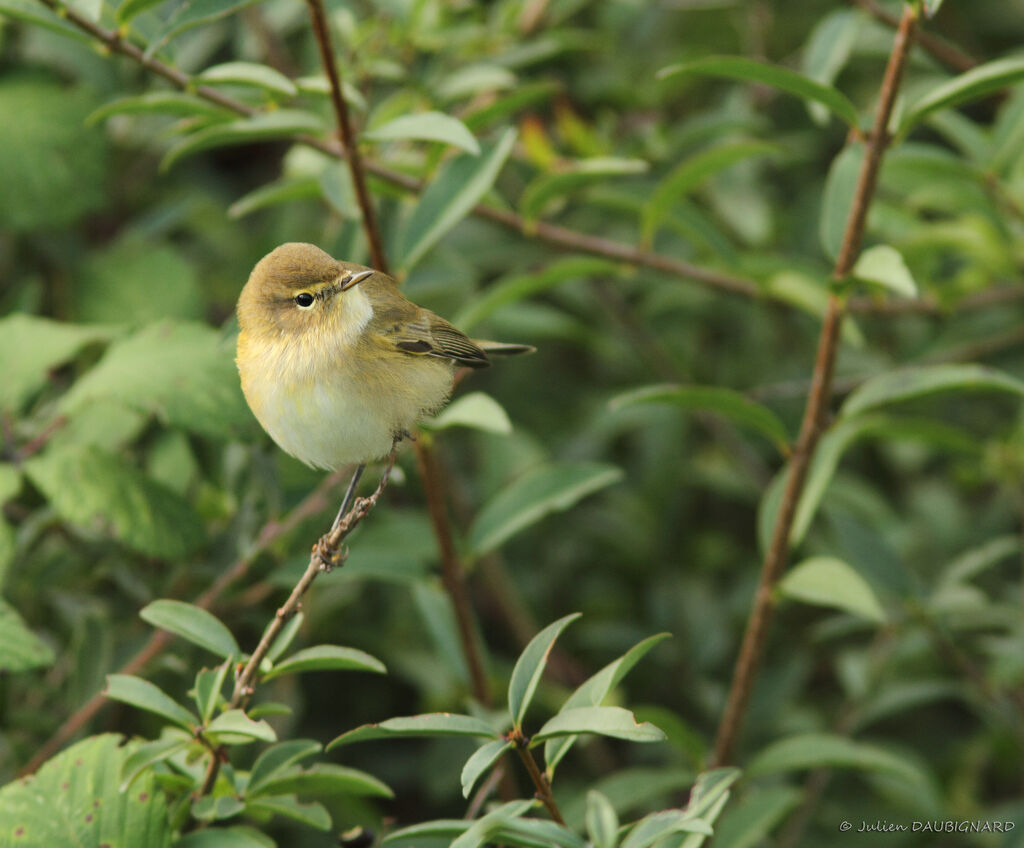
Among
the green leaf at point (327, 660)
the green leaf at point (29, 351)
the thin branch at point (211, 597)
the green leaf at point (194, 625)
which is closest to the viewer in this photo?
the green leaf at point (327, 660)

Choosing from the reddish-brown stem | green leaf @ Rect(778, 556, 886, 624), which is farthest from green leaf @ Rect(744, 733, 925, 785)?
the reddish-brown stem

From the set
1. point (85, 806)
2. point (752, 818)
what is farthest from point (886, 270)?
point (85, 806)

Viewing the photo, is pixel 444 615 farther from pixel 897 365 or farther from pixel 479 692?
pixel 897 365

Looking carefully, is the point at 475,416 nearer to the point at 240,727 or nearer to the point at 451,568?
the point at 451,568

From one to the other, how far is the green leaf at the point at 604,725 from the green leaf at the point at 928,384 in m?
1.14

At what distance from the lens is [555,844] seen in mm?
1539

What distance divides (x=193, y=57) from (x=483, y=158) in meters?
2.26

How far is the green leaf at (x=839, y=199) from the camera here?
7.84 ft

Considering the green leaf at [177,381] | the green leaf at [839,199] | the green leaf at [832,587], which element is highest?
the green leaf at [839,199]

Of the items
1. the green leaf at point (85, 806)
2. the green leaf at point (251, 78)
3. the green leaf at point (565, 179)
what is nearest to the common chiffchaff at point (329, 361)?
the green leaf at point (251, 78)

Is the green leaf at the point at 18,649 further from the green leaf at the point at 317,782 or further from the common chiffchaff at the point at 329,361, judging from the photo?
the common chiffchaff at the point at 329,361

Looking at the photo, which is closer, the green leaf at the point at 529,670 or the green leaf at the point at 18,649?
the green leaf at the point at 529,670

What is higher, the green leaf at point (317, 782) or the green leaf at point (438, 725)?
the green leaf at point (438, 725)

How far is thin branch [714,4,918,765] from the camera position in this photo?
209cm
